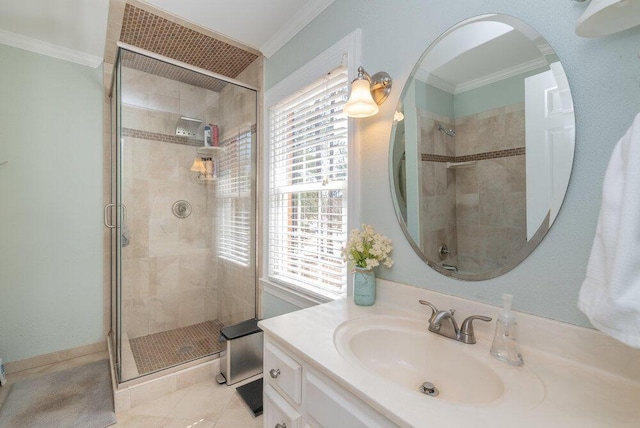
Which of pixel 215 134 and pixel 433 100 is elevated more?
pixel 215 134

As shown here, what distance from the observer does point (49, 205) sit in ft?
6.95

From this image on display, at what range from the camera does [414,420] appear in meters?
0.55

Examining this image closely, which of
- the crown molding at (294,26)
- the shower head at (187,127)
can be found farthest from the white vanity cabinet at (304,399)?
the shower head at (187,127)

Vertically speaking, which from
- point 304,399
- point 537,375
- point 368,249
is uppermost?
point 368,249

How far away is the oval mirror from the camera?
2.69ft

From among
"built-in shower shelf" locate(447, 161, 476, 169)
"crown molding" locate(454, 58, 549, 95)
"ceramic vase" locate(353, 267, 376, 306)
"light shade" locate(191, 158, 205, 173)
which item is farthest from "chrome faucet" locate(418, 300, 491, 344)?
"light shade" locate(191, 158, 205, 173)

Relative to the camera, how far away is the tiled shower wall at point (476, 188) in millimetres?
888

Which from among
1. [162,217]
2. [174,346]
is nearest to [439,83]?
[162,217]

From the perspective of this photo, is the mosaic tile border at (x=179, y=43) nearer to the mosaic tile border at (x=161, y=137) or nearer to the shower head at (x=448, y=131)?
the mosaic tile border at (x=161, y=137)

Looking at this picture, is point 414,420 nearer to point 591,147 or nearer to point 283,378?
point 283,378

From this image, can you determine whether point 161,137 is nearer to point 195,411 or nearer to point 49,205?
point 49,205

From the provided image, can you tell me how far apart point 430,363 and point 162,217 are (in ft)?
7.37

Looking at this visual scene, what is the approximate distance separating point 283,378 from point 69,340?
229 cm

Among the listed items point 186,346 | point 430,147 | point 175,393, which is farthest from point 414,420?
point 186,346
